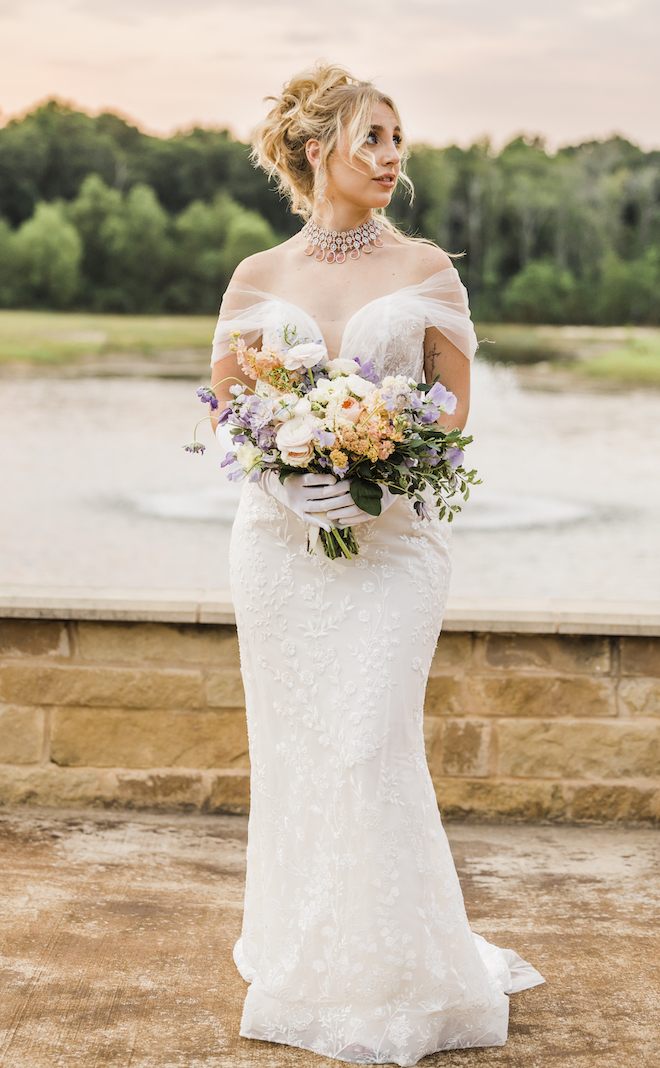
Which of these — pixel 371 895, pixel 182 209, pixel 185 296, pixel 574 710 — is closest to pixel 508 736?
pixel 574 710

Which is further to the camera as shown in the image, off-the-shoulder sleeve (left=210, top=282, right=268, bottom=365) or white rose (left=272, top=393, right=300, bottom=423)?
off-the-shoulder sleeve (left=210, top=282, right=268, bottom=365)

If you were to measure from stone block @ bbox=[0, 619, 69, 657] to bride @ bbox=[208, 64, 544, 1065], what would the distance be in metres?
1.18

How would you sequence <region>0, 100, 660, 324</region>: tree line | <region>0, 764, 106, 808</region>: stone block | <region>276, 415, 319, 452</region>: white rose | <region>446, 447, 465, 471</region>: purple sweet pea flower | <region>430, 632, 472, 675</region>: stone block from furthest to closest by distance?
<region>0, 100, 660, 324</region>: tree line < <region>0, 764, 106, 808</region>: stone block < <region>430, 632, 472, 675</region>: stone block < <region>446, 447, 465, 471</region>: purple sweet pea flower < <region>276, 415, 319, 452</region>: white rose

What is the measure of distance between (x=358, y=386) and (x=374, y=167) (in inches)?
23.9

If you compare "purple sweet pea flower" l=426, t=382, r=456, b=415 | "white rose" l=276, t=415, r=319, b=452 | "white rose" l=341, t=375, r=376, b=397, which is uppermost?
"white rose" l=341, t=375, r=376, b=397

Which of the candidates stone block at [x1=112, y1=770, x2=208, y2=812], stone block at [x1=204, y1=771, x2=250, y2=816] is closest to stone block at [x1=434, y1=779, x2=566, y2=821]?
stone block at [x1=204, y1=771, x2=250, y2=816]

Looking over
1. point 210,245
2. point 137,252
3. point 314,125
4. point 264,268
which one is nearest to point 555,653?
point 264,268

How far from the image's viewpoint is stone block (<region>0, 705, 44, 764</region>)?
137 inches

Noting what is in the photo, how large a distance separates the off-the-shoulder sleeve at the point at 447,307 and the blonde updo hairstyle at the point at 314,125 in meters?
0.24

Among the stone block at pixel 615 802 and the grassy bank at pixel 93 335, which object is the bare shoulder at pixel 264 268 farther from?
the grassy bank at pixel 93 335

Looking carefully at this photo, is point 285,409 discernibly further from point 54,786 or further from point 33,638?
point 54,786

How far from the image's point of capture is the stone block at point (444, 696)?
3.42 metres

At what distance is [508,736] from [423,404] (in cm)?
169

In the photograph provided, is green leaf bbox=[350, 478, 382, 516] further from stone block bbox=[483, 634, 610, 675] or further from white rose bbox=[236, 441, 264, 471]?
stone block bbox=[483, 634, 610, 675]
